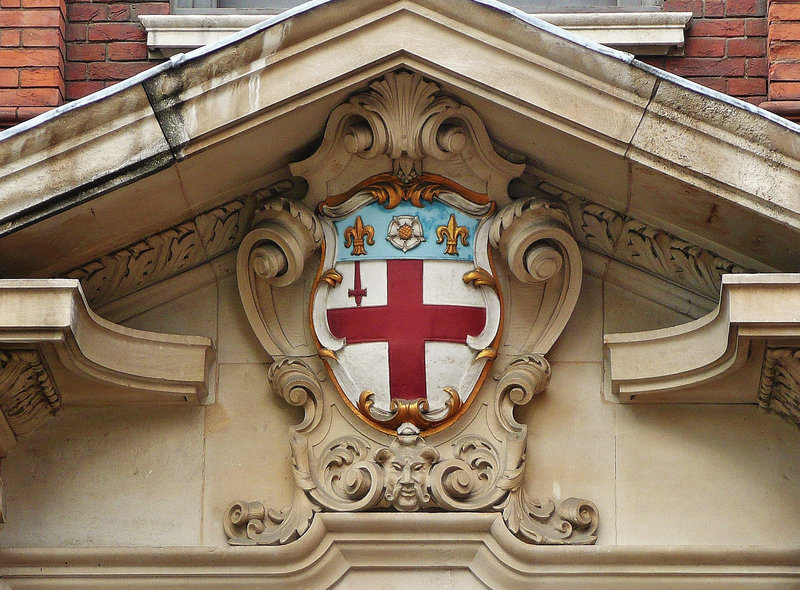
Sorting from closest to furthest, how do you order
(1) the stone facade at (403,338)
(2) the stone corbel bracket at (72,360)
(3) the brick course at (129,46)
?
(2) the stone corbel bracket at (72,360) → (1) the stone facade at (403,338) → (3) the brick course at (129,46)

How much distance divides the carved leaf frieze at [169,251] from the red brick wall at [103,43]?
1194 millimetres

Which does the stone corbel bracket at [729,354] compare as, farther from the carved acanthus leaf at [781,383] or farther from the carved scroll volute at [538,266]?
the carved scroll volute at [538,266]

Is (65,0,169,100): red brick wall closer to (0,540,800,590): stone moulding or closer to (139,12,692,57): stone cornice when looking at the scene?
(139,12,692,57): stone cornice

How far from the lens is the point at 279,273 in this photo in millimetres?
5367

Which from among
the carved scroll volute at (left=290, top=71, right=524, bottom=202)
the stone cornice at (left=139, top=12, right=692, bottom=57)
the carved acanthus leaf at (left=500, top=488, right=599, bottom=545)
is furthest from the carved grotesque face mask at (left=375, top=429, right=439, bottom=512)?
the stone cornice at (left=139, top=12, right=692, bottom=57)

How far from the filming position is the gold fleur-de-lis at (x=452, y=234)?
5.32 m

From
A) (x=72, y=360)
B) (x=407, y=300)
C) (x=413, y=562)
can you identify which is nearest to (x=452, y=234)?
(x=407, y=300)

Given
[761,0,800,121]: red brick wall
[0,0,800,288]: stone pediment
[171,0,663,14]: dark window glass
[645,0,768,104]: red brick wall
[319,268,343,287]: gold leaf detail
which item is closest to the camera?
[0,0,800,288]: stone pediment

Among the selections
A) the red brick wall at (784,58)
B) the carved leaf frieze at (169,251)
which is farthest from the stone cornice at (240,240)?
the red brick wall at (784,58)

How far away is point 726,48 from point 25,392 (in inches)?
124

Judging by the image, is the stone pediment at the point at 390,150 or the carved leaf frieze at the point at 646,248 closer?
the stone pediment at the point at 390,150

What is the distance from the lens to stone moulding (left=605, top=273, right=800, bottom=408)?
4773 mm

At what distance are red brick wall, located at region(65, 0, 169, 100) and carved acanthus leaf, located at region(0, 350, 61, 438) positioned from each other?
156 centimetres

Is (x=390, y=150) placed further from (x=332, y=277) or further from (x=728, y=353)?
(x=728, y=353)
